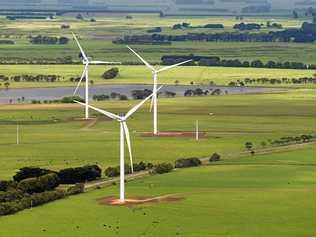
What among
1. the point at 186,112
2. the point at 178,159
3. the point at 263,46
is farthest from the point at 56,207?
the point at 263,46

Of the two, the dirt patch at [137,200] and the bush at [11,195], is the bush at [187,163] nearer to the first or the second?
the dirt patch at [137,200]

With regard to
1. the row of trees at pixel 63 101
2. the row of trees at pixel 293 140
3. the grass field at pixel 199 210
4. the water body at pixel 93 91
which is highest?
the water body at pixel 93 91

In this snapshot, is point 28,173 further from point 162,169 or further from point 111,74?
point 111,74

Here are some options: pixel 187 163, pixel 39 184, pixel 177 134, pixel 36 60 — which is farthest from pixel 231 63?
pixel 39 184

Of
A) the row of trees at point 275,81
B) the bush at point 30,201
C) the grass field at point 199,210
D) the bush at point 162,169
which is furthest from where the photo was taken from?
the row of trees at point 275,81

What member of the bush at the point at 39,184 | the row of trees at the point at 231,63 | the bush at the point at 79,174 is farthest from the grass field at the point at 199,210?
the row of trees at the point at 231,63

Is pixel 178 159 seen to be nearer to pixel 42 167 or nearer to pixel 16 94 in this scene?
pixel 42 167

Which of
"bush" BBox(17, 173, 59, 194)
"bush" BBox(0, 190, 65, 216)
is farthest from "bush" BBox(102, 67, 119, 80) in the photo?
"bush" BBox(0, 190, 65, 216)
